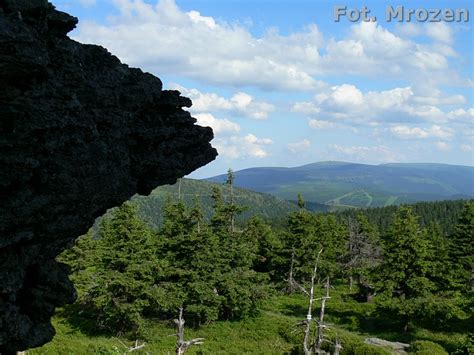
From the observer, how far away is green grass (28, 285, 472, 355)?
3528cm

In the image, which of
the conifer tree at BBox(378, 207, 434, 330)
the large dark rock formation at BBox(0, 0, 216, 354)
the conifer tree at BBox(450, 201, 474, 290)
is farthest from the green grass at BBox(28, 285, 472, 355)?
the large dark rock formation at BBox(0, 0, 216, 354)

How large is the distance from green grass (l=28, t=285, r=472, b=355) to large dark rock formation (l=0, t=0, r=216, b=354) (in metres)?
21.4

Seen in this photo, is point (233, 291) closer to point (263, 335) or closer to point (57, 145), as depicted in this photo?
point (263, 335)

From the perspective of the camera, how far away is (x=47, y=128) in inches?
354

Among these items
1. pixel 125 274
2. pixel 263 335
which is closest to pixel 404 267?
pixel 263 335

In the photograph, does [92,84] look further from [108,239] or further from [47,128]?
[108,239]

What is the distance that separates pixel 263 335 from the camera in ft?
137

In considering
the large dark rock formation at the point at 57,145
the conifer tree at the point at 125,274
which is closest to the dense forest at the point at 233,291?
the conifer tree at the point at 125,274

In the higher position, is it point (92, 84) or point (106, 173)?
point (92, 84)

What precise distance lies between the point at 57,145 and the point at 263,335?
119 ft

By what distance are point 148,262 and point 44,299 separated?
28.2 metres

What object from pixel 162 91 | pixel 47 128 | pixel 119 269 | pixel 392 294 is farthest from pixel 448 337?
pixel 47 128

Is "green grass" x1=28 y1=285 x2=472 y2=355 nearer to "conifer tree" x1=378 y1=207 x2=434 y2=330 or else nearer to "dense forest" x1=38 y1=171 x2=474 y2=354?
"dense forest" x1=38 y1=171 x2=474 y2=354

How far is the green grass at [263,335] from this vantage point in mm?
35281
